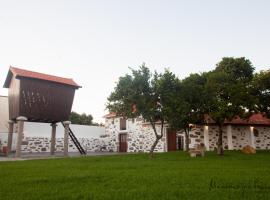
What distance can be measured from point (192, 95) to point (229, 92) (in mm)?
2669

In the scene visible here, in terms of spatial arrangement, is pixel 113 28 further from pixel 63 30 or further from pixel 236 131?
pixel 236 131

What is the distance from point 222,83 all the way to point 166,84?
5.38m

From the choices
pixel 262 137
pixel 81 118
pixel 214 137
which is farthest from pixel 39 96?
pixel 81 118

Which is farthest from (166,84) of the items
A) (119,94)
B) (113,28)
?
(113,28)

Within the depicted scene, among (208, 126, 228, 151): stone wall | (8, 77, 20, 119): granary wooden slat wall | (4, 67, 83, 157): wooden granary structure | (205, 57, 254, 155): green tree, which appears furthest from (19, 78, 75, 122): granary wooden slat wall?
(208, 126, 228, 151): stone wall

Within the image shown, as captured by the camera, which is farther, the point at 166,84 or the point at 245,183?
the point at 166,84

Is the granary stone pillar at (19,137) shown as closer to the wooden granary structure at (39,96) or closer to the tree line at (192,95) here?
the wooden granary structure at (39,96)

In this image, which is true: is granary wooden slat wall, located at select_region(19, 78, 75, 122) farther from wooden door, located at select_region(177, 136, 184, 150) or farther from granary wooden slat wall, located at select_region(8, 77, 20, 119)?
wooden door, located at select_region(177, 136, 184, 150)

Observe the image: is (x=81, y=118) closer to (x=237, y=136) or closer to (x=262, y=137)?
(x=237, y=136)

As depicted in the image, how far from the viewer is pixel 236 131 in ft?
96.7

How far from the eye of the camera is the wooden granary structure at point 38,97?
70.2 feet

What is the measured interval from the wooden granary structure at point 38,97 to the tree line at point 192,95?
559 centimetres

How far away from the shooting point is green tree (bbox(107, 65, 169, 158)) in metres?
18.9

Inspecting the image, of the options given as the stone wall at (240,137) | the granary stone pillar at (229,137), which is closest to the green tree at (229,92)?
the granary stone pillar at (229,137)
